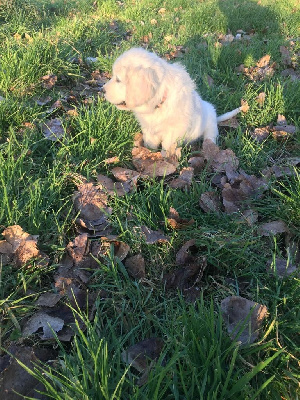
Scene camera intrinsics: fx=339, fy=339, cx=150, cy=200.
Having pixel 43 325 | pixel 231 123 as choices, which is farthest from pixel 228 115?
pixel 43 325

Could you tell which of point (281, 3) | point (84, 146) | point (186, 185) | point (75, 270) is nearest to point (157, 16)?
point (281, 3)

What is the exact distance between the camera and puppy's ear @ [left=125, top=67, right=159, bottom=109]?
7.82 ft

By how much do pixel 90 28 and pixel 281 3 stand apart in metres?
4.99

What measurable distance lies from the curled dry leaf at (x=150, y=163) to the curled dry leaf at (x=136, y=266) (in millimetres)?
717

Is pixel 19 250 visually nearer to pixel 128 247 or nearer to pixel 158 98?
pixel 128 247

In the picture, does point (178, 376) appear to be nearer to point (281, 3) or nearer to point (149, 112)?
point (149, 112)

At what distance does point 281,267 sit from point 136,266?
0.72 m

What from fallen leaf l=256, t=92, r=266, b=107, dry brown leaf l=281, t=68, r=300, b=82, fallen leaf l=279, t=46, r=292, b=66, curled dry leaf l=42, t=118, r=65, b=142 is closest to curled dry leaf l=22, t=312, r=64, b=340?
curled dry leaf l=42, t=118, r=65, b=142

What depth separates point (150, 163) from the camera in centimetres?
264

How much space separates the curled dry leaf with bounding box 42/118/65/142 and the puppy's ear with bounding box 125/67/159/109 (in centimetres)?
63

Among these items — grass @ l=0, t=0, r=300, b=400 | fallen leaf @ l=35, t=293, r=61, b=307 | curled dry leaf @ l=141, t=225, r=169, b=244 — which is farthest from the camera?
curled dry leaf @ l=141, t=225, r=169, b=244

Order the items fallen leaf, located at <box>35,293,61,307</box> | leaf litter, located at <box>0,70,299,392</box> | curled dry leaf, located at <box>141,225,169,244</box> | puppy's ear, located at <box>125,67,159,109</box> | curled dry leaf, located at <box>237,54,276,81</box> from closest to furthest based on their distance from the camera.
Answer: leaf litter, located at <box>0,70,299,392</box> < fallen leaf, located at <box>35,293,61,307</box> < curled dry leaf, located at <box>141,225,169,244</box> < puppy's ear, located at <box>125,67,159,109</box> < curled dry leaf, located at <box>237,54,276,81</box>

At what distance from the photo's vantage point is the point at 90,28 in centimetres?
516

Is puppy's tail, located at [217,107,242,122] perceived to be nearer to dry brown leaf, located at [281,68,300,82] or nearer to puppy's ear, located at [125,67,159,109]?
puppy's ear, located at [125,67,159,109]
